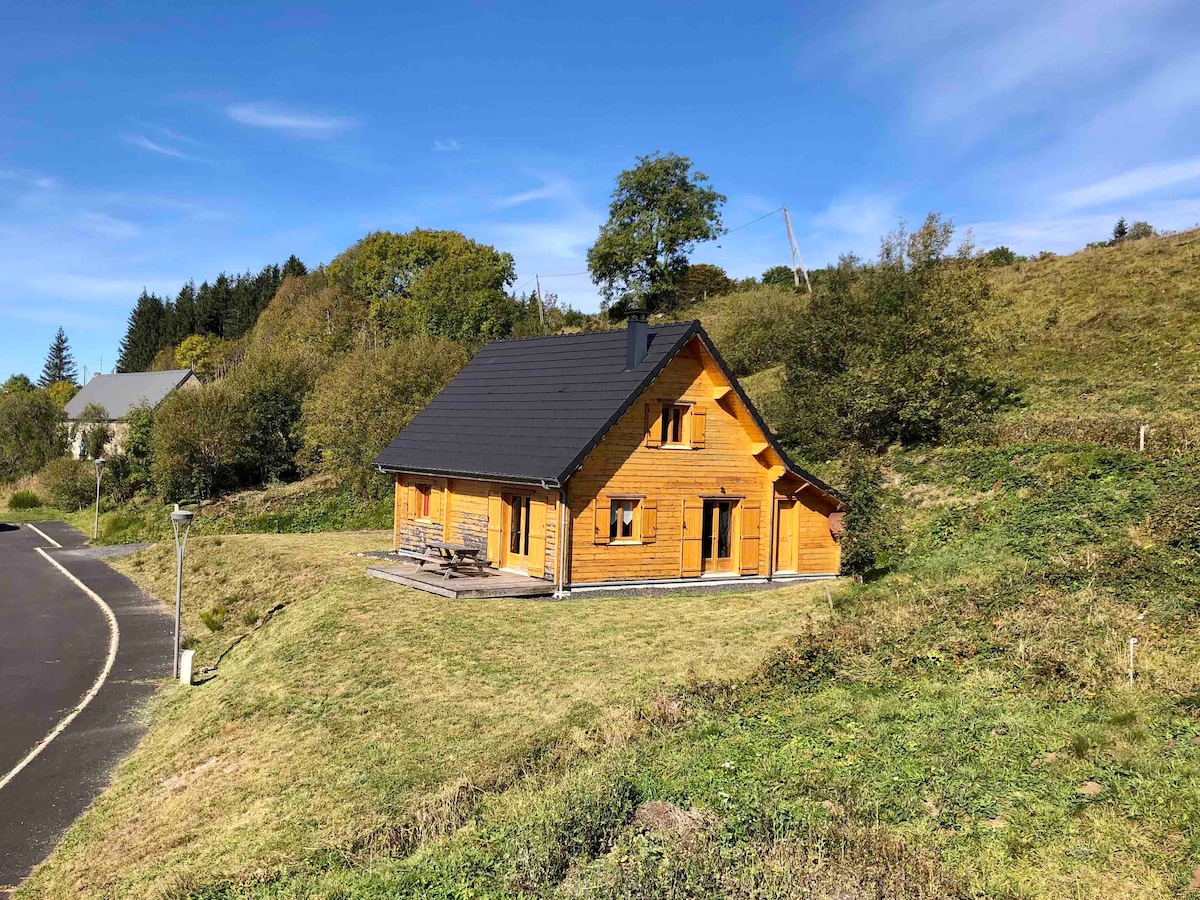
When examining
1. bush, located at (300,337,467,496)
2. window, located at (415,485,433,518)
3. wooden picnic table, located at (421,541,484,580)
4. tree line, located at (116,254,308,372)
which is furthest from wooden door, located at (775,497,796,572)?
tree line, located at (116,254,308,372)

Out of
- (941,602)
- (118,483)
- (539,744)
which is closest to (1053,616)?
(941,602)

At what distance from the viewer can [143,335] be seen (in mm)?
107812

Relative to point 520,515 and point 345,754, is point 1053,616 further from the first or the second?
point 520,515

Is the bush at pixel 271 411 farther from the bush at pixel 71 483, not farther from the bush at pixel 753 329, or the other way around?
the bush at pixel 753 329

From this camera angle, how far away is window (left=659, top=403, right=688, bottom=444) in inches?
874

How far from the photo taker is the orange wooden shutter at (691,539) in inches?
879

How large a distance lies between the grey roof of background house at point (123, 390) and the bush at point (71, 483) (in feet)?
48.4

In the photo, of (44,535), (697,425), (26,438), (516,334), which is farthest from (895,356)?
(26,438)

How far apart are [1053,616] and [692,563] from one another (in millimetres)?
10982

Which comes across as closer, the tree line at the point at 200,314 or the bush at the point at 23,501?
the bush at the point at 23,501

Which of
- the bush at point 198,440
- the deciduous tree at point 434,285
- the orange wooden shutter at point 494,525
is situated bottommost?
the orange wooden shutter at point 494,525

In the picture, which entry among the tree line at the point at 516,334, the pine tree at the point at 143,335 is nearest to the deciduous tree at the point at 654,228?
the tree line at the point at 516,334

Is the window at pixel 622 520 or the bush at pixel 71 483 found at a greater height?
the window at pixel 622 520

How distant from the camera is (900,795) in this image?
8.09 metres
